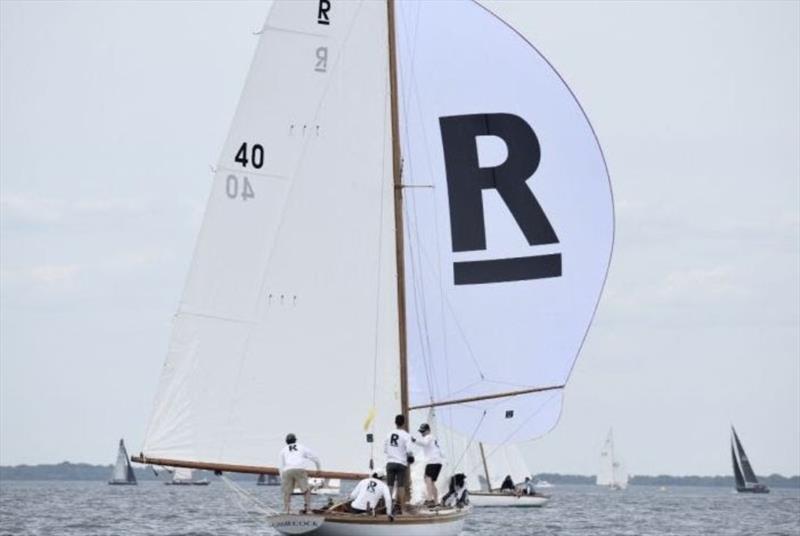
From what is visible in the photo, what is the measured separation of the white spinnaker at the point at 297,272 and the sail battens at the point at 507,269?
169cm

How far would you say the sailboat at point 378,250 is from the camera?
112ft

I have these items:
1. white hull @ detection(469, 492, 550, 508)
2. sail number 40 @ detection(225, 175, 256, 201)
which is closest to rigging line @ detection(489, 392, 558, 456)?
sail number 40 @ detection(225, 175, 256, 201)

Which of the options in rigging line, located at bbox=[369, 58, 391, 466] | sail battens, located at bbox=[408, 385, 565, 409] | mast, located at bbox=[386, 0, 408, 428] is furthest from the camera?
sail battens, located at bbox=[408, 385, 565, 409]

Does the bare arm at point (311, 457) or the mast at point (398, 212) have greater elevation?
the mast at point (398, 212)

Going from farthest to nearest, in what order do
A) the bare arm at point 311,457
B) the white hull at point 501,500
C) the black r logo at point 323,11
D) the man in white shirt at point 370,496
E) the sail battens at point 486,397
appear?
the white hull at point 501,500, the sail battens at point 486,397, the black r logo at point 323,11, the bare arm at point 311,457, the man in white shirt at point 370,496

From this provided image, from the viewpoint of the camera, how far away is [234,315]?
3412 centimetres

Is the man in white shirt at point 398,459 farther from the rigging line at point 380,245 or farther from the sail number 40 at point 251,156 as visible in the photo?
the sail number 40 at point 251,156

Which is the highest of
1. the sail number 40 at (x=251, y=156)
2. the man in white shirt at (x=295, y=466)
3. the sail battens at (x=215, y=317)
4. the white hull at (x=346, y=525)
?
the sail number 40 at (x=251, y=156)

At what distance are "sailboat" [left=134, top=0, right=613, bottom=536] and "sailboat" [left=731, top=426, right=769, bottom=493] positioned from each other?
120427 mm

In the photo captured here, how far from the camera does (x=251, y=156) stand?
34.3 metres

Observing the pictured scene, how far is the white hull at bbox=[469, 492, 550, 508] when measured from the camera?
79.4m

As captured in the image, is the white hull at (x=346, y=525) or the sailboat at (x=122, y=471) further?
the sailboat at (x=122, y=471)

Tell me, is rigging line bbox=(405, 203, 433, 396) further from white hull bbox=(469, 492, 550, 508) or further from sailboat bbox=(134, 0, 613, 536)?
white hull bbox=(469, 492, 550, 508)

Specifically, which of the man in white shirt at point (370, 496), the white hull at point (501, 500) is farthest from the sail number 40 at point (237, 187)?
the white hull at point (501, 500)
